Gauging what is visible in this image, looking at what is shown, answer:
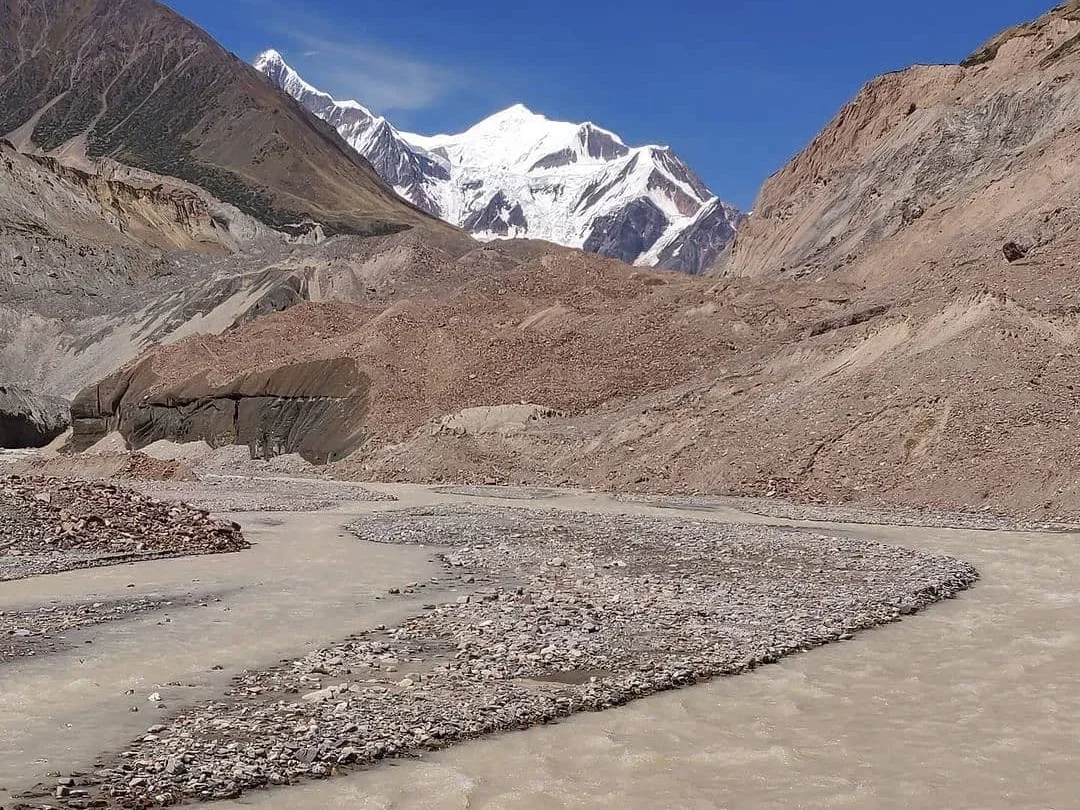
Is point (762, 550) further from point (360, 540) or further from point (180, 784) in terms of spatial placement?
point (180, 784)

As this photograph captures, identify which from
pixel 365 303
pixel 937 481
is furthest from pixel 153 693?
pixel 365 303

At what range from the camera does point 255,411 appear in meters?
48.4

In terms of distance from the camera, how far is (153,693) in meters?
8.75

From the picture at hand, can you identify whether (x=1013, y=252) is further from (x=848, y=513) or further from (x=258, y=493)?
(x=258, y=493)

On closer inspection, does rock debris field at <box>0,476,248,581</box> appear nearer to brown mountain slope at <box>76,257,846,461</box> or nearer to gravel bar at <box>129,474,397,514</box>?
gravel bar at <box>129,474,397,514</box>

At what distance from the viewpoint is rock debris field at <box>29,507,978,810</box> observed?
726 centimetres

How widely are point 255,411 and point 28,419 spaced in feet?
63.0

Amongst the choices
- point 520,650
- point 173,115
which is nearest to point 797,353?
point 520,650

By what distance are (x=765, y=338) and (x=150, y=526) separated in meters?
29.6

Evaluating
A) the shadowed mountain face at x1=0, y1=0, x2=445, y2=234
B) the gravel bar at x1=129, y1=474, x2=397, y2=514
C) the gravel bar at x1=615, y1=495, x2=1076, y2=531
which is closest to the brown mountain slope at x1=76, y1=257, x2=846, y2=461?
the gravel bar at x1=129, y1=474, x2=397, y2=514

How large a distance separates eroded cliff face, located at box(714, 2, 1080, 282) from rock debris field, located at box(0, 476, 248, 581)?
30.0 meters

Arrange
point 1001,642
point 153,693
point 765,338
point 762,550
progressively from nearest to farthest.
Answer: point 153,693
point 1001,642
point 762,550
point 765,338

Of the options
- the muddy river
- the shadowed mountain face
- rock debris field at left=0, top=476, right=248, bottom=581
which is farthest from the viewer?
the shadowed mountain face

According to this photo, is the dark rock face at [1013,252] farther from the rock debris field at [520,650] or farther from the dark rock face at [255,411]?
the dark rock face at [255,411]
